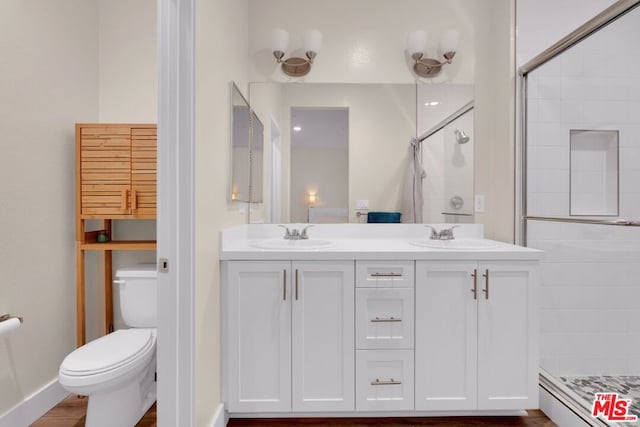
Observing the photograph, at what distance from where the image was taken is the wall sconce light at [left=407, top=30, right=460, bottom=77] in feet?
7.28

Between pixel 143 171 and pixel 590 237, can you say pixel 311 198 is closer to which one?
pixel 143 171

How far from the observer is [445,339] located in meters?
1.65

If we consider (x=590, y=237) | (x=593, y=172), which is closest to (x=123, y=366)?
(x=590, y=237)

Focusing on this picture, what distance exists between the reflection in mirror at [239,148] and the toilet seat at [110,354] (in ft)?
2.83

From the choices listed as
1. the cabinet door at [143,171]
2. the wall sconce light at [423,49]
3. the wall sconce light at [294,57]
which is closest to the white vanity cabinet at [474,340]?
the wall sconce light at [423,49]

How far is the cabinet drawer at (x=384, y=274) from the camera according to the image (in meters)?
1.65

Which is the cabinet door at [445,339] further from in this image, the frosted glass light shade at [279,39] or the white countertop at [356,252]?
the frosted glass light shade at [279,39]

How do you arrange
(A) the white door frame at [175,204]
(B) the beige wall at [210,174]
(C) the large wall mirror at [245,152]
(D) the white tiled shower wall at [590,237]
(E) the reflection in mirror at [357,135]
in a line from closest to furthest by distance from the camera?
1. (A) the white door frame at [175,204]
2. (B) the beige wall at [210,174]
3. (C) the large wall mirror at [245,152]
4. (D) the white tiled shower wall at [590,237]
5. (E) the reflection in mirror at [357,135]

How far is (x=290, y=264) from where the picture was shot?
1.64m

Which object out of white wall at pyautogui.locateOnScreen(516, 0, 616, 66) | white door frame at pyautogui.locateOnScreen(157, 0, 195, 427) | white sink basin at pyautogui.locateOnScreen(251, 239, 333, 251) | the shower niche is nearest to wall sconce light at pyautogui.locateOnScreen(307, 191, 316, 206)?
white sink basin at pyautogui.locateOnScreen(251, 239, 333, 251)

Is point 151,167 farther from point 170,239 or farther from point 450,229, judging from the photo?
point 450,229


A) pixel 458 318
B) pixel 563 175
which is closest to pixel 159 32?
pixel 458 318

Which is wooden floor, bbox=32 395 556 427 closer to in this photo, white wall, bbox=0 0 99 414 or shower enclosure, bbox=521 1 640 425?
white wall, bbox=0 0 99 414

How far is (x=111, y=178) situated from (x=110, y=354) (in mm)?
1007
